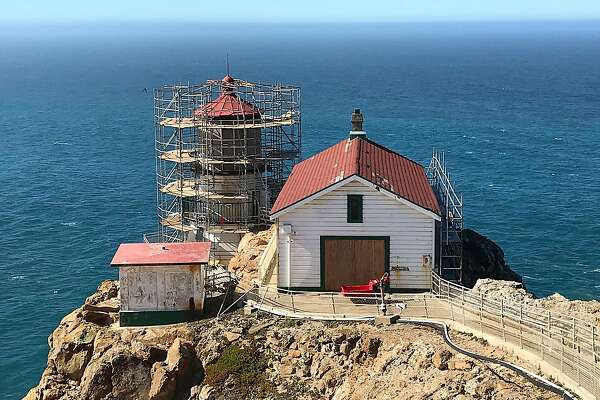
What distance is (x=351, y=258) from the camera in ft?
104

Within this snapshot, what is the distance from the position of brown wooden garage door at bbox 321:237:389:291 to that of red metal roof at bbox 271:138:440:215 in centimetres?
189

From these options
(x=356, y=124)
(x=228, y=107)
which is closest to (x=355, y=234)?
(x=356, y=124)

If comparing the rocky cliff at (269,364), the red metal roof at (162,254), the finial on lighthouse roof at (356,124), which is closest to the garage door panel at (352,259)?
the rocky cliff at (269,364)

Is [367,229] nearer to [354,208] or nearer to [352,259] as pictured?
[354,208]

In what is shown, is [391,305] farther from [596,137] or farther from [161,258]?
[596,137]

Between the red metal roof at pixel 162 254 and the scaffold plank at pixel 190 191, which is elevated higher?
the scaffold plank at pixel 190 191

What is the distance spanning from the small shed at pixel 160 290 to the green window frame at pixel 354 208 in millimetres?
5296

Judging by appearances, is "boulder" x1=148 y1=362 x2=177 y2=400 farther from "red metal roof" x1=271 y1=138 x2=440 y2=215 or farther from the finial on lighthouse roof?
the finial on lighthouse roof

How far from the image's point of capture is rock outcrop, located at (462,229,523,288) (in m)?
40.1

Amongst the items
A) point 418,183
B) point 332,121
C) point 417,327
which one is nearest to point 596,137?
point 332,121

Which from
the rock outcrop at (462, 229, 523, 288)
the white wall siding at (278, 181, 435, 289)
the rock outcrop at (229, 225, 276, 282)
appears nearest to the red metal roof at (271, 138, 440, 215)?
the white wall siding at (278, 181, 435, 289)

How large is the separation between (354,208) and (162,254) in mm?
6878

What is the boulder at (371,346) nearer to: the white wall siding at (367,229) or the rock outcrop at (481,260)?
the white wall siding at (367,229)

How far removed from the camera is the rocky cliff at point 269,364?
2414cm
